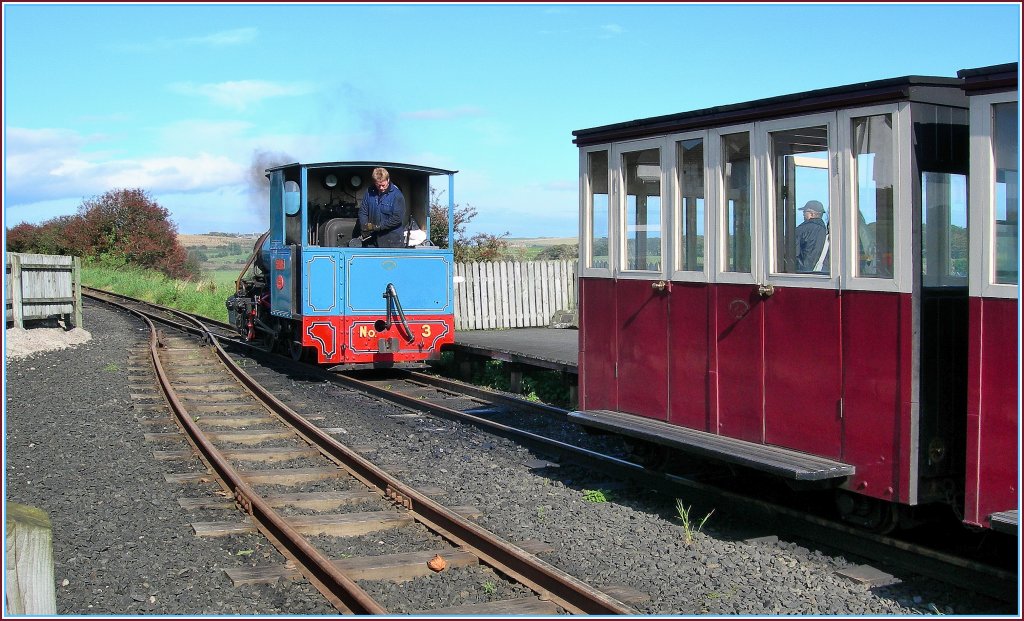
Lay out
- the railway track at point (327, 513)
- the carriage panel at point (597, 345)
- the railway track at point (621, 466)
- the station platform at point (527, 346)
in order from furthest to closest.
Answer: the station platform at point (527, 346) → the carriage panel at point (597, 345) → the railway track at point (621, 466) → the railway track at point (327, 513)

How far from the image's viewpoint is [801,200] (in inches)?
230

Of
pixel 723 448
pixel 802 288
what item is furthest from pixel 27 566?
pixel 802 288

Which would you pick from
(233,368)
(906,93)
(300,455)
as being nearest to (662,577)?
(906,93)

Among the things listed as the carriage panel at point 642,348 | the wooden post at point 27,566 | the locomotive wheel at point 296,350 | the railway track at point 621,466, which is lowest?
the railway track at point 621,466

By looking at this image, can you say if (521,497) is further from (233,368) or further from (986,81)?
(233,368)

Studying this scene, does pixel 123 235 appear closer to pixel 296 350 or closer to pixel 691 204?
pixel 296 350

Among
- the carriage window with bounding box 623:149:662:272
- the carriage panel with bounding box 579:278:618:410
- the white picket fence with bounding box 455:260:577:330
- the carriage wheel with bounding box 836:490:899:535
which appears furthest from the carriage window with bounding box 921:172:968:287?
the white picket fence with bounding box 455:260:577:330

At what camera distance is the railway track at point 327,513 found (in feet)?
16.0

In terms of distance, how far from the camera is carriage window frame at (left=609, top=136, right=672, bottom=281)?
6.79m

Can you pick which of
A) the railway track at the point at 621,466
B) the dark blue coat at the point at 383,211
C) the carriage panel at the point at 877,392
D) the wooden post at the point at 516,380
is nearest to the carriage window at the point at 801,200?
the carriage panel at the point at 877,392

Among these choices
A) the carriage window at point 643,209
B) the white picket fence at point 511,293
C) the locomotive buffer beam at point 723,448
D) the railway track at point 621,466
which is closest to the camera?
the railway track at point 621,466

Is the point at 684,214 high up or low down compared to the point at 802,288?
up

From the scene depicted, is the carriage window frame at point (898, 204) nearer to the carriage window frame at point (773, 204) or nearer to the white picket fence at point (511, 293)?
the carriage window frame at point (773, 204)

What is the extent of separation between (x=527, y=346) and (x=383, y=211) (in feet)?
9.90
